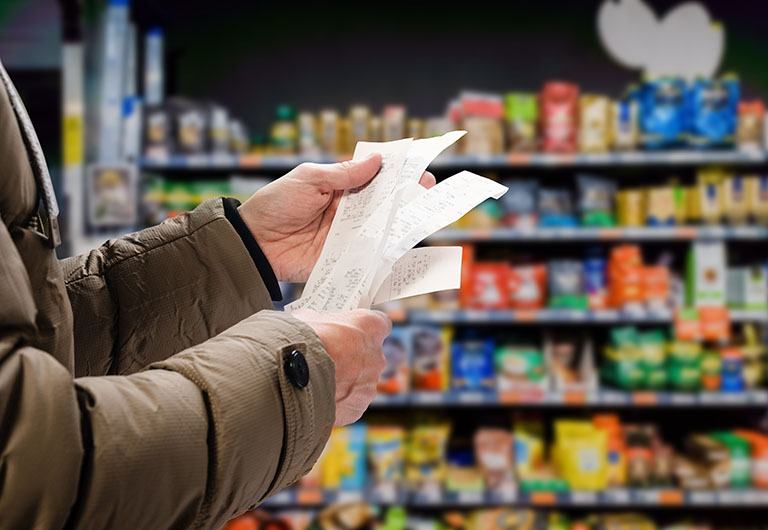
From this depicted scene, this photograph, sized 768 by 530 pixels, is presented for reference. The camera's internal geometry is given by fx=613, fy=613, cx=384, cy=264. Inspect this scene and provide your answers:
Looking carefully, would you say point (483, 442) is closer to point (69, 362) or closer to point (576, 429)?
point (576, 429)

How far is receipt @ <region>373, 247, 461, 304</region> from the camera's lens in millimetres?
885

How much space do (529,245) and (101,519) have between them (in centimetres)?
267

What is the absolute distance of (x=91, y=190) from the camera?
2611mm

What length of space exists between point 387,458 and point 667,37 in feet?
8.10

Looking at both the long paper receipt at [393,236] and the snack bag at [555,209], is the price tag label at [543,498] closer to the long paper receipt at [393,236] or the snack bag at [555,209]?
the snack bag at [555,209]

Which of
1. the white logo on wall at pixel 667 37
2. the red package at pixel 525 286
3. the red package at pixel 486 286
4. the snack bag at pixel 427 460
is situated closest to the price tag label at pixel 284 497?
the snack bag at pixel 427 460

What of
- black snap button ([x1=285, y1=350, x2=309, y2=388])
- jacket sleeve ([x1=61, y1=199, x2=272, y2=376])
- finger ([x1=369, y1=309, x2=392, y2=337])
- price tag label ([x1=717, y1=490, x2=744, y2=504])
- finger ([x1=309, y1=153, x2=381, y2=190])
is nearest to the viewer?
black snap button ([x1=285, y1=350, x2=309, y2=388])

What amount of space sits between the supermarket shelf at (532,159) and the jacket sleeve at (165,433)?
6.61 ft

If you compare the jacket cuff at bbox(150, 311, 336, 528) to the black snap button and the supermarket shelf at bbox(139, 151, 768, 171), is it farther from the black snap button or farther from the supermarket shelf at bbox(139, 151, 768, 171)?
the supermarket shelf at bbox(139, 151, 768, 171)

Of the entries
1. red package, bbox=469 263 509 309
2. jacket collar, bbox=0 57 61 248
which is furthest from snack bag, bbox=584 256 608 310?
jacket collar, bbox=0 57 61 248

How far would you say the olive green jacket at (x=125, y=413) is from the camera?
489mm

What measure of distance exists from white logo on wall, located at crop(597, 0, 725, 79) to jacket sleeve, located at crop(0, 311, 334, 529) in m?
3.00

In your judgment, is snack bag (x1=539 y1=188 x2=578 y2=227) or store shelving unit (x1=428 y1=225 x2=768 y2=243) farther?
snack bag (x1=539 y1=188 x2=578 y2=227)

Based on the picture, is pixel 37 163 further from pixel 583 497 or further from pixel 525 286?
pixel 583 497
